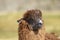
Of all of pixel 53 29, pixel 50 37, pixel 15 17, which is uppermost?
pixel 15 17

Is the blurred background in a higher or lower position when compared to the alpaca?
higher

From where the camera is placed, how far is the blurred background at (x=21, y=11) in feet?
22.8

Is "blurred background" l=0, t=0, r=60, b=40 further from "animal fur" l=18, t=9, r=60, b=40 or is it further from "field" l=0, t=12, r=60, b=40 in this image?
"animal fur" l=18, t=9, r=60, b=40

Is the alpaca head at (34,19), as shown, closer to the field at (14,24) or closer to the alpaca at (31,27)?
the alpaca at (31,27)

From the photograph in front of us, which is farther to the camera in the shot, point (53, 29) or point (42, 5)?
point (42, 5)

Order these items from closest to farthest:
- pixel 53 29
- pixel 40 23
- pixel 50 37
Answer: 1. pixel 40 23
2. pixel 50 37
3. pixel 53 29

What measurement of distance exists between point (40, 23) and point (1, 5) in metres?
3.50

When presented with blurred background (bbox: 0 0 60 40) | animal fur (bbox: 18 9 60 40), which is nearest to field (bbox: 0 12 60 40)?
blurred background (bbox: 0 0 60 40)

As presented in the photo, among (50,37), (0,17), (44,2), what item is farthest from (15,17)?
(50,37)

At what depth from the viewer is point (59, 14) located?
23.7 feet

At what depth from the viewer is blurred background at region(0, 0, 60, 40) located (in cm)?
696

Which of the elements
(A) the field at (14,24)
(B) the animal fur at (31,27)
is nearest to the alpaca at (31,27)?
(B) the animal fur at (31,27)

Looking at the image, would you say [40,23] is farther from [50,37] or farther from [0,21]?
[0,21]

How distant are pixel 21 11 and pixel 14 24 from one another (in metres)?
0.52
